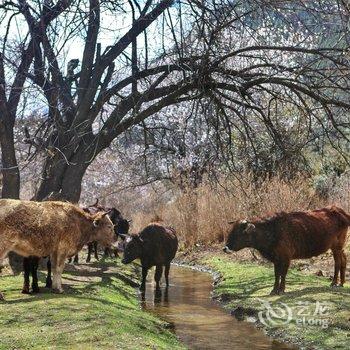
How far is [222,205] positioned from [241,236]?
982 centimetres

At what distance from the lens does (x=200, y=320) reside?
11531 millimetres

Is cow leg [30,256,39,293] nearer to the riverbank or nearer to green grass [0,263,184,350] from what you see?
green grass [0,263,184,350]

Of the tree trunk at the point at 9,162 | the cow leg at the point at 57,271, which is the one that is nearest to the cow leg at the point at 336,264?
the cow leg at the point at 57,271

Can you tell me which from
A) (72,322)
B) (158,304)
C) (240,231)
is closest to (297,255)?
(240,231)

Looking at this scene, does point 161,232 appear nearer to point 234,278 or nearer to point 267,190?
point 234,278

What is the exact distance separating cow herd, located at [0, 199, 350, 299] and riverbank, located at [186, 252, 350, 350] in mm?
607

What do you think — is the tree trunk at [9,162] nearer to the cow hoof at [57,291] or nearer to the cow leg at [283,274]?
the cow hoof at [57,291]

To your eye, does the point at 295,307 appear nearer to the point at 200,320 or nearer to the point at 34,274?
the point at 200,320

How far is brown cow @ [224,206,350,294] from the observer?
43.2 ft

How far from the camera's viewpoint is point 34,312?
8992 mm

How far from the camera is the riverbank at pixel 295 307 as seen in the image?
9562 mm

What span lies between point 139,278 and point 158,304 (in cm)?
439

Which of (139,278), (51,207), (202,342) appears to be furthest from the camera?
(139,278)

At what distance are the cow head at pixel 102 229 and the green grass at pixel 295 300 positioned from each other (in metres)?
2.76
